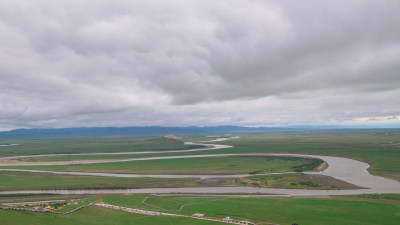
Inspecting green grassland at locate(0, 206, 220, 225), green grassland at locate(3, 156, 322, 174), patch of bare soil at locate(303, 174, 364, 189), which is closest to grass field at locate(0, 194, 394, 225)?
green grassland at locate(0, 206, 220, 225)

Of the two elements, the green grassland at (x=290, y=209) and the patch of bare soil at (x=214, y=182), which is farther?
the patch of bare soil at (x=214, y=182)

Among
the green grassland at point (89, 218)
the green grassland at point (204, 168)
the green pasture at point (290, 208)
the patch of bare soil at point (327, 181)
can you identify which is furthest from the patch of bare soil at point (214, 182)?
the green grassland at point (89, 218)

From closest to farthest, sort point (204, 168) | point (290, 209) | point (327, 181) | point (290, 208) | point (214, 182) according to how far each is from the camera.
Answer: point (290, 209), point (290, 208), point (327, 181), point (214, 182), point (204, 168)

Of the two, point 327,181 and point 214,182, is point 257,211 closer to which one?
point 214,182

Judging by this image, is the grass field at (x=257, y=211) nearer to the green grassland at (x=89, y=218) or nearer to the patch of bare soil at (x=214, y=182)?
the green grassland at (x=89, y=218)

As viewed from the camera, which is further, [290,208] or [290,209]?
[290,208]

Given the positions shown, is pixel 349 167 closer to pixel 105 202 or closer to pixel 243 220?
pixel 243 220

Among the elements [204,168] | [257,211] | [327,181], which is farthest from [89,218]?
[204,168]

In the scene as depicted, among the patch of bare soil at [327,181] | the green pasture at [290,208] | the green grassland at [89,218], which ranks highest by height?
the green grassland at [89,218]

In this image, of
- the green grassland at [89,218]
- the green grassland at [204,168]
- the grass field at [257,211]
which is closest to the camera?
the green grassland at [89,218]

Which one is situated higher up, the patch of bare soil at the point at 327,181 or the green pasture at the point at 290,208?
the green pasture at the point at 290,208
